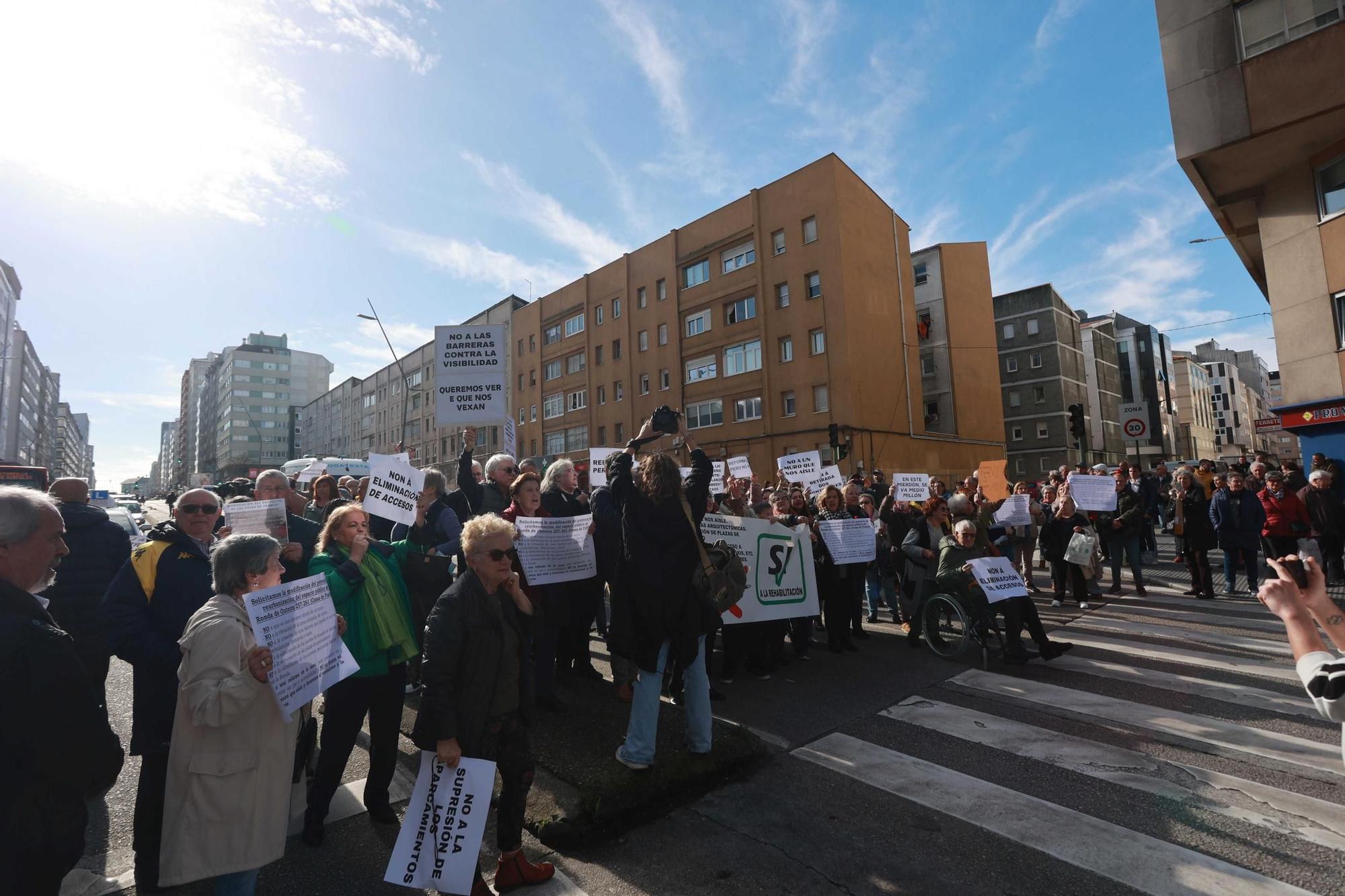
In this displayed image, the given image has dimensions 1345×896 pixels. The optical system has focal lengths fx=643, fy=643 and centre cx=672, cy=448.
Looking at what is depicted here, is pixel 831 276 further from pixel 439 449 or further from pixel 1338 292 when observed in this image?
pixel 439 449

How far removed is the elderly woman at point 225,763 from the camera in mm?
2424

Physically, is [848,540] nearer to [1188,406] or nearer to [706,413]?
[706,413]

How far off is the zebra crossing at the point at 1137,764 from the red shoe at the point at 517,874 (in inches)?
82.7

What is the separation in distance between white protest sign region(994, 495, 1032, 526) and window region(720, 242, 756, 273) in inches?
1008

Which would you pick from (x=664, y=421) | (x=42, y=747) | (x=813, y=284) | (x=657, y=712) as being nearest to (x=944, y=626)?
(x=657, y=712)

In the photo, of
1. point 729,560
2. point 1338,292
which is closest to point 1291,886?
point 729,560

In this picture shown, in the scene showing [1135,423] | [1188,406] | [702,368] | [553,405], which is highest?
[1188,406]

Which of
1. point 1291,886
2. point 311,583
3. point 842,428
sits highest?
point 842,428

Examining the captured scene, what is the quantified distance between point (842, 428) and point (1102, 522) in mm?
18342

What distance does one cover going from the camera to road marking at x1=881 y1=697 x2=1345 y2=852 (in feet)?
12.0

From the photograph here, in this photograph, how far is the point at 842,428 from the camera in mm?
29156

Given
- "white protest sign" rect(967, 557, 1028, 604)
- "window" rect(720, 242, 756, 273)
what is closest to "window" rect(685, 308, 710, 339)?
"window" rect(720, 242, 756, 273)

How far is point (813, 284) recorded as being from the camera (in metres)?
31.8

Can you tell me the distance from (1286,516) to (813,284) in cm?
2358
